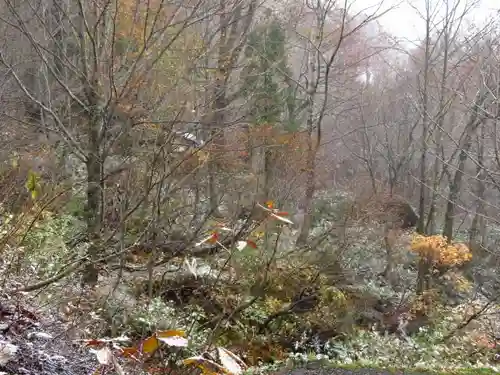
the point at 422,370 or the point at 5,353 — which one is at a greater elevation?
the point at 5,353

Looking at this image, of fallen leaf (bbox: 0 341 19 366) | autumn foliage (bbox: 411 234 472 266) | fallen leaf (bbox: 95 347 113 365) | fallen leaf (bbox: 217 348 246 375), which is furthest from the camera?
autumn foliage (bbox: 411 234 472 266)

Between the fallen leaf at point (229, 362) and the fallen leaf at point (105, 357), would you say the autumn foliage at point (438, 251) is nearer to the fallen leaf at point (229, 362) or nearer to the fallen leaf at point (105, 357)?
the fallen leaf at point (229, 362)

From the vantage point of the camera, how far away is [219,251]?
8977 millimetres

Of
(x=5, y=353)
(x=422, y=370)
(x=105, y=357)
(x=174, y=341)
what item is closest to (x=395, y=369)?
(x=422, y=370)

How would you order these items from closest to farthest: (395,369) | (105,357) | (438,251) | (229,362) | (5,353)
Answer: (105,357) → (229,362) → (5,353) → (395,369) → (438,251)

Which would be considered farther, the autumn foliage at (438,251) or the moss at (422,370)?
the autumn foliage at (438,251)

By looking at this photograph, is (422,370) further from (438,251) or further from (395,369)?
(438,251)

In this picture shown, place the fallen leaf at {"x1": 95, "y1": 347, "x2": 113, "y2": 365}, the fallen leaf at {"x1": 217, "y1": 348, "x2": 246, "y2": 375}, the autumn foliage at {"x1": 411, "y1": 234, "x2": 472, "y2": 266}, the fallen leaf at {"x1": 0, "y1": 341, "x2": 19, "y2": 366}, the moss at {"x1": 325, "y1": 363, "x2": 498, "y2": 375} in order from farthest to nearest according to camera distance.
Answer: the autumn foliage at {"x1": 411, "y1": 234, "x2": 472, "y2": 266}
the moss at {"x1": 325, "y1": 363, "x2": 498, "y2": 375}
the fallen leaf at {"x1": 0, "y1": 341, "x2": 19, "y2": 366}
the fallen leaf at {"x1": 217, "y1": 348, "x2": 246, "y2": 375}
the fallen leaf at {"x1": 95, "y1": 347, "x2": 113, "y2": 365}

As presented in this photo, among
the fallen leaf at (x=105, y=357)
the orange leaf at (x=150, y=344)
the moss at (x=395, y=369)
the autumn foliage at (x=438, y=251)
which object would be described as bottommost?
the moss at (x=395, y=369)

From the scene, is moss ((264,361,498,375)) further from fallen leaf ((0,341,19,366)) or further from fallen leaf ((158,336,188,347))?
fallen leaf ((158,336,188,347))

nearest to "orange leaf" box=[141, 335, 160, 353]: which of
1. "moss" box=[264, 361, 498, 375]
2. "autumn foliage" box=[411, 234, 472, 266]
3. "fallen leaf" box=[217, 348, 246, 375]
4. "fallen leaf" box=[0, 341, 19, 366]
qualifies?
"fallen leaf" box=[217, 348, 246, 375]

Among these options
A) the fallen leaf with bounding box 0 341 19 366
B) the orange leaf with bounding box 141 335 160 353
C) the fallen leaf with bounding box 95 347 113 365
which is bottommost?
the fallen leaf with bounding box 0 341 19 366

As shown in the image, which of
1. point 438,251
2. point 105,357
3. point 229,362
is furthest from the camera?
point 438,251

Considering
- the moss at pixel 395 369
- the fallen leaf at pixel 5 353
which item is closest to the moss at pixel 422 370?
the moss at pixel 395 369
